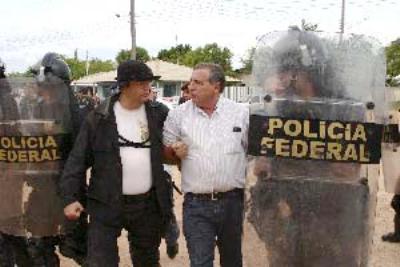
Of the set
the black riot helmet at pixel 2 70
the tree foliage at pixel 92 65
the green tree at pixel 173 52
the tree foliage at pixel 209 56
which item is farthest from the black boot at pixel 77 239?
the tree foliage at pixel 92 65

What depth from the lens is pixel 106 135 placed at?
169 inches

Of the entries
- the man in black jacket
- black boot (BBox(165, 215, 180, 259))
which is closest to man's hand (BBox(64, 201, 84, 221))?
the man in black jacket

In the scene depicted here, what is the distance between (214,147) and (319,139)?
0.85m

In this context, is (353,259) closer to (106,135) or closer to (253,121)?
(253,121)

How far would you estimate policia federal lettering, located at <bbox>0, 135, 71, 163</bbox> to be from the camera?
4723mm

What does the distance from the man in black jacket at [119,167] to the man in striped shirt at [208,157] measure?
6.6 inches

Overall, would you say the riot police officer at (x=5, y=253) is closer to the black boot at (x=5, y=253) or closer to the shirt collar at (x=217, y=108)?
the black boot at (x=5, y=253)

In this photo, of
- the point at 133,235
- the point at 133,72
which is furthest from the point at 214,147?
the point at 133,235

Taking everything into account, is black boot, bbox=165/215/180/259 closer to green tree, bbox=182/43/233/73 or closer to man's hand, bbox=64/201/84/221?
man's hand, bbox=64/201/84/221

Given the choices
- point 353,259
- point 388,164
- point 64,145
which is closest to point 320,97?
point 353,259

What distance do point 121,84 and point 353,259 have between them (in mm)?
1762

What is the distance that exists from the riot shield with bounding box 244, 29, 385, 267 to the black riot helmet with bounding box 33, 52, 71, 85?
1738 mm

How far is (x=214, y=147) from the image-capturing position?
430cm

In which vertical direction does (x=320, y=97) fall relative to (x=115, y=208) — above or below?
above
